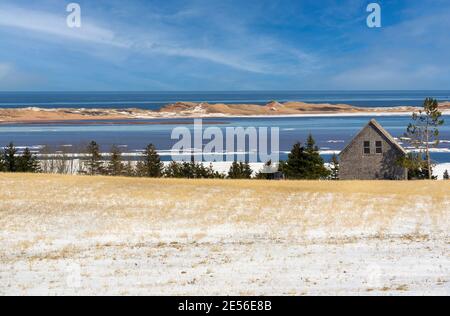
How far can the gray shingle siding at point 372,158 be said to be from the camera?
65.9m

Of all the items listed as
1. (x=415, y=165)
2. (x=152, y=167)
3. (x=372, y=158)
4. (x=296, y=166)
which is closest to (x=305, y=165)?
(x=296, y=166)

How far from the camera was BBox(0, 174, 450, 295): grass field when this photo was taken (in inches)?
744

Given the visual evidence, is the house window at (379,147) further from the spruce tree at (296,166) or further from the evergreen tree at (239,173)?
Answer: the evergreen tree at (239,173)

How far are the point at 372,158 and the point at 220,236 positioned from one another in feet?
136

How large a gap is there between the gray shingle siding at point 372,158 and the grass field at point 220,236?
16.9m

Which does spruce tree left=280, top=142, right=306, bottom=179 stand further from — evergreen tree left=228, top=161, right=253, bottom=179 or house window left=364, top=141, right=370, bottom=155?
house window left=364, top=141, right=370, bottom=155

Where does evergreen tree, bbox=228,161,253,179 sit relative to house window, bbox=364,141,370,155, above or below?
below

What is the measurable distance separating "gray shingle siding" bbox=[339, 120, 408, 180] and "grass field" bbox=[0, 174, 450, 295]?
55.3 feet

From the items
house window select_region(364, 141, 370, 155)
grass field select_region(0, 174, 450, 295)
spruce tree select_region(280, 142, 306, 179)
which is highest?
house window select_region(364, 141, 370, 155)

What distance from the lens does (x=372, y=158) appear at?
218 ft

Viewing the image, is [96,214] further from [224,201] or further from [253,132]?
[253,132]

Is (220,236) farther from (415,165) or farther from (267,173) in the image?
(267,173)

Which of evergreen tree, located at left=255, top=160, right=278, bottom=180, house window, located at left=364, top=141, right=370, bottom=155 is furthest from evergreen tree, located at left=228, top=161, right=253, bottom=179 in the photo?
house window, located at left=364, top=141, right=370, bottom=155
